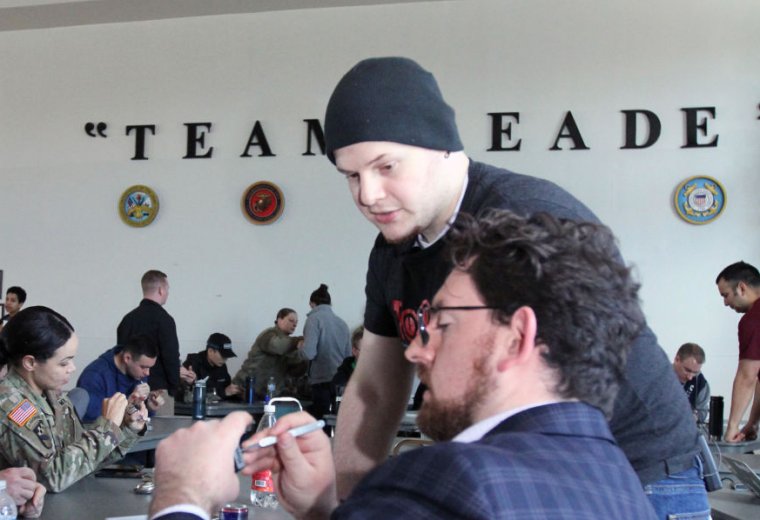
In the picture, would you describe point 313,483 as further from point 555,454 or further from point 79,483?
point 79,483

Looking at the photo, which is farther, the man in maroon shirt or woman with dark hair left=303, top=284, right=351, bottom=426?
woman with dark hair left=303, top=284, right=351, bottom=426

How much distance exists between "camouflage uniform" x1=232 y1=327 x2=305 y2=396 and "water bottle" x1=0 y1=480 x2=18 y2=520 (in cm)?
527

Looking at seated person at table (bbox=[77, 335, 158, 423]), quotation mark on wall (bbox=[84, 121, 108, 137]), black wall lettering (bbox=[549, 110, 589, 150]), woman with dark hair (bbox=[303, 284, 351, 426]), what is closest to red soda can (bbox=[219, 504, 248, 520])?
seated person at table (bbox=[77, 335, 158, 423])

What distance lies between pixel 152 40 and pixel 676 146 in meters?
5.01

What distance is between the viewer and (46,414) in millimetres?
2957

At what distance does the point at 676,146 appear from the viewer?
7.54 metres

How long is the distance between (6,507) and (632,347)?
1561mm

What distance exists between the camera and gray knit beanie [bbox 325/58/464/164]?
136cm

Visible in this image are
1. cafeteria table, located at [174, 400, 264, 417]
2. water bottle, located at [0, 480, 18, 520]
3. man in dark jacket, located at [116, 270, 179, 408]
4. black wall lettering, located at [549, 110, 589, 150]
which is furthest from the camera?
black wall lettering, located at [549, 110, 589, 150]

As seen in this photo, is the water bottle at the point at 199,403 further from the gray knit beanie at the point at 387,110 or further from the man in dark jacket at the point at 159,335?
the gray knit beanie at the point at 387,110

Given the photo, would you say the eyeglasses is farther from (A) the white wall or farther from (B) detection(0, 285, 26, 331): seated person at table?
(B) detection(0, 285, 26, 331): seated person at table

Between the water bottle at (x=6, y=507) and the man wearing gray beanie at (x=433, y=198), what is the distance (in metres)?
1.16

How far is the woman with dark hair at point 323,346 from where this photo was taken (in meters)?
7.35

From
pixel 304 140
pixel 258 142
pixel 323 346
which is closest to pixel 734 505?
pixel 323 346
